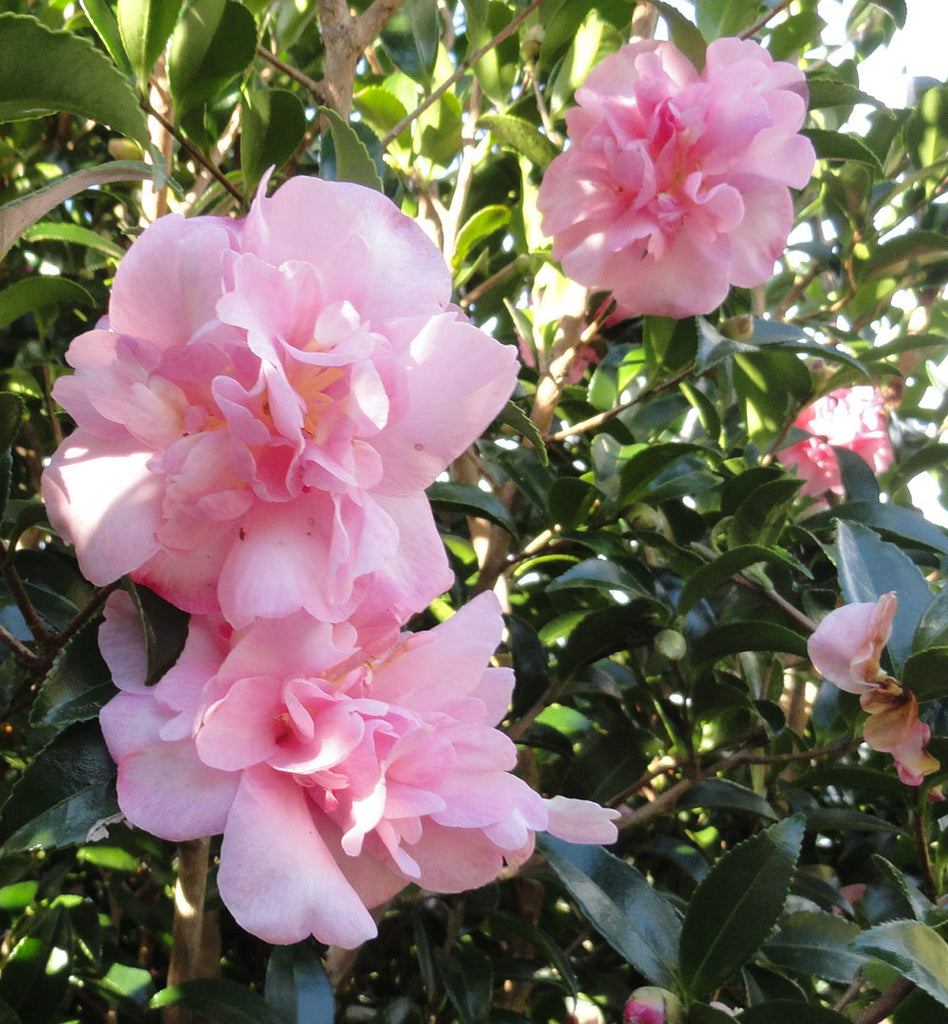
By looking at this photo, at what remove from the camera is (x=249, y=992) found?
0.72 meters

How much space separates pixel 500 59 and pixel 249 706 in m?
0.94

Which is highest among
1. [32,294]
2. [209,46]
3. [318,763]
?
[209,46]

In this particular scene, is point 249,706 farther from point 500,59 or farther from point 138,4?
point 500,59

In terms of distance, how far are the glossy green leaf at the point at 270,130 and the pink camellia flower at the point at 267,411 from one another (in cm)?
28

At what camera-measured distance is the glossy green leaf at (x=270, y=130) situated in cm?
75

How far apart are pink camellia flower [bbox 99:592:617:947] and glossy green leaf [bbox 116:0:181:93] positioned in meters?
0.47

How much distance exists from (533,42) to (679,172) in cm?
38

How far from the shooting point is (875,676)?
2.51 feet

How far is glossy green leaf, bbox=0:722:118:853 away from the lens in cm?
48

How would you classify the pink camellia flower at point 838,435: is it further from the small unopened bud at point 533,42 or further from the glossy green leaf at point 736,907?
the glossy green leaf at point 736,907

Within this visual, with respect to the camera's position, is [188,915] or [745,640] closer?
[188,915]

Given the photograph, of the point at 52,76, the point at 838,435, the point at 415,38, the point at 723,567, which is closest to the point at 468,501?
the point at 723,567

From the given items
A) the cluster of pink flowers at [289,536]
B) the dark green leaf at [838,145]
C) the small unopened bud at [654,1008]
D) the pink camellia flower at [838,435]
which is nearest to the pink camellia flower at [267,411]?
the cluster of pink flowers at [289,536]

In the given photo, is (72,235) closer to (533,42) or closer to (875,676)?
(533,42)
